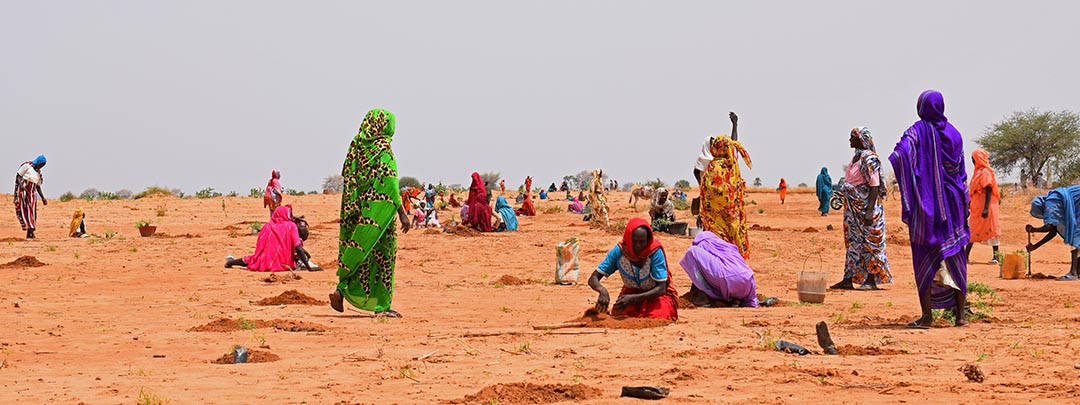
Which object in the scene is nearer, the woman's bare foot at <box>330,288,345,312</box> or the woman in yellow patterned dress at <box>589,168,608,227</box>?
the woman's bare foot at <box>330,288,345,312</box>

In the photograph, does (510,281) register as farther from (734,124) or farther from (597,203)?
(597,203)

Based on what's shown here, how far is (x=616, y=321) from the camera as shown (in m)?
9.85

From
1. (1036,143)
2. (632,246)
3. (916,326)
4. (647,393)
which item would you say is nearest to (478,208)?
(632,246)

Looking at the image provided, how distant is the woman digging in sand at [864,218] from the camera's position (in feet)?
45.1

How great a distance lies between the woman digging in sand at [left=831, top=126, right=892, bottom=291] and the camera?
45.1 ft

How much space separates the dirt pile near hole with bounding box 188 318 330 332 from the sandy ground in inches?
4.5

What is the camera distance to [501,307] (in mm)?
12523

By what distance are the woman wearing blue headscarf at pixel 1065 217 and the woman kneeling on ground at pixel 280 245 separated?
32.0ft

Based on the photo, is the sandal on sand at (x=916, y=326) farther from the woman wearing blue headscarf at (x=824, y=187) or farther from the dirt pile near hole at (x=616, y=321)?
the woman wearing blue headscarf at (x=824, y=187)

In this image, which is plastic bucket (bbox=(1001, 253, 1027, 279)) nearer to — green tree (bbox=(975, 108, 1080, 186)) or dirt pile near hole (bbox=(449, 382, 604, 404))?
dirt pile near hole (bbox=(449, 382, 604, 404))

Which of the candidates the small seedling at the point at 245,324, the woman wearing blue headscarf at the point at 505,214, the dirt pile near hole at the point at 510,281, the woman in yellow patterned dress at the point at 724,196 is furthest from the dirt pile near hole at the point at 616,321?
the woman wearing blue headscarf at the point at 505,214

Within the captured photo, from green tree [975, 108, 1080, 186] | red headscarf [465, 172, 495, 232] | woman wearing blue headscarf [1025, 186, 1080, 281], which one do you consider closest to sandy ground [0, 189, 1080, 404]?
woman wearing blue headscarf [1025, 186, 1080, 281]

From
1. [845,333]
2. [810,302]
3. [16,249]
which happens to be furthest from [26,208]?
[845,333]

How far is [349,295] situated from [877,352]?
5.23 meters
